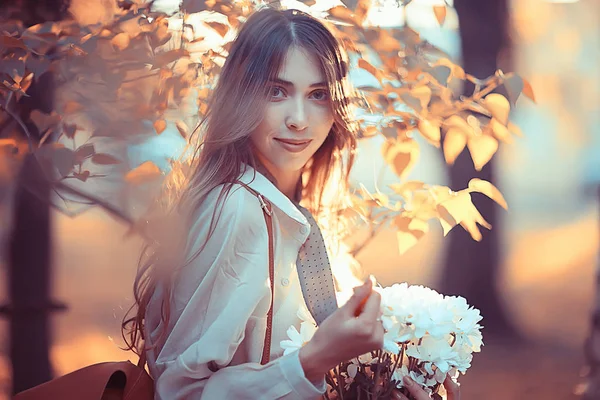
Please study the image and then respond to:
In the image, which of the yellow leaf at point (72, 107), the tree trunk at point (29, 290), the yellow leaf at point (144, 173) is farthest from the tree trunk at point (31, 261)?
the yellow leaf at point (144, 173)

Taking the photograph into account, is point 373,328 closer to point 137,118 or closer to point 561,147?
point 137,118

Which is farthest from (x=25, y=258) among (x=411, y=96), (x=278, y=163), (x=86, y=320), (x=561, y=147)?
(x=561, y=147)

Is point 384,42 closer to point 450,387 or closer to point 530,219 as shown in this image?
point 450,387

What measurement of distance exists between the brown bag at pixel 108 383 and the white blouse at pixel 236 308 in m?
0.01

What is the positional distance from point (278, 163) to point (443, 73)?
1.72ft

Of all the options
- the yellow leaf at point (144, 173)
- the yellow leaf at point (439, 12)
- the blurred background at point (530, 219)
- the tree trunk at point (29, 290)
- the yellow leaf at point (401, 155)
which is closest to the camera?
the yellow leaf at point (144, 173)

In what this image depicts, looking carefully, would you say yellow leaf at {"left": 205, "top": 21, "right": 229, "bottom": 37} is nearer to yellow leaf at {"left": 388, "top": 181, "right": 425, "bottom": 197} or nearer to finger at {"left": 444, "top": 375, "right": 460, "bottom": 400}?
yellow leaf at {"left": 388, "top": 181, "right": 425, "bottom": 197}

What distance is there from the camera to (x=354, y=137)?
1.58m

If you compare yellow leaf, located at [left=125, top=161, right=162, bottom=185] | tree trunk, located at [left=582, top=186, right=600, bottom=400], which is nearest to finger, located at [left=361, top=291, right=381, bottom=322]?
yellow leaf, located at [left=125, top=161, right=162, bottom=185]

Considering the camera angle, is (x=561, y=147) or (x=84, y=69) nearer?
(x=84, y=69)

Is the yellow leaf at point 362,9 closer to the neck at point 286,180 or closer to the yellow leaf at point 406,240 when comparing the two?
the neck at point 286,180

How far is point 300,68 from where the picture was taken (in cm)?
139

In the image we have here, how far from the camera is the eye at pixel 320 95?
4.71ft

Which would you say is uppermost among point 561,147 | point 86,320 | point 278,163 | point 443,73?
point 443,73
